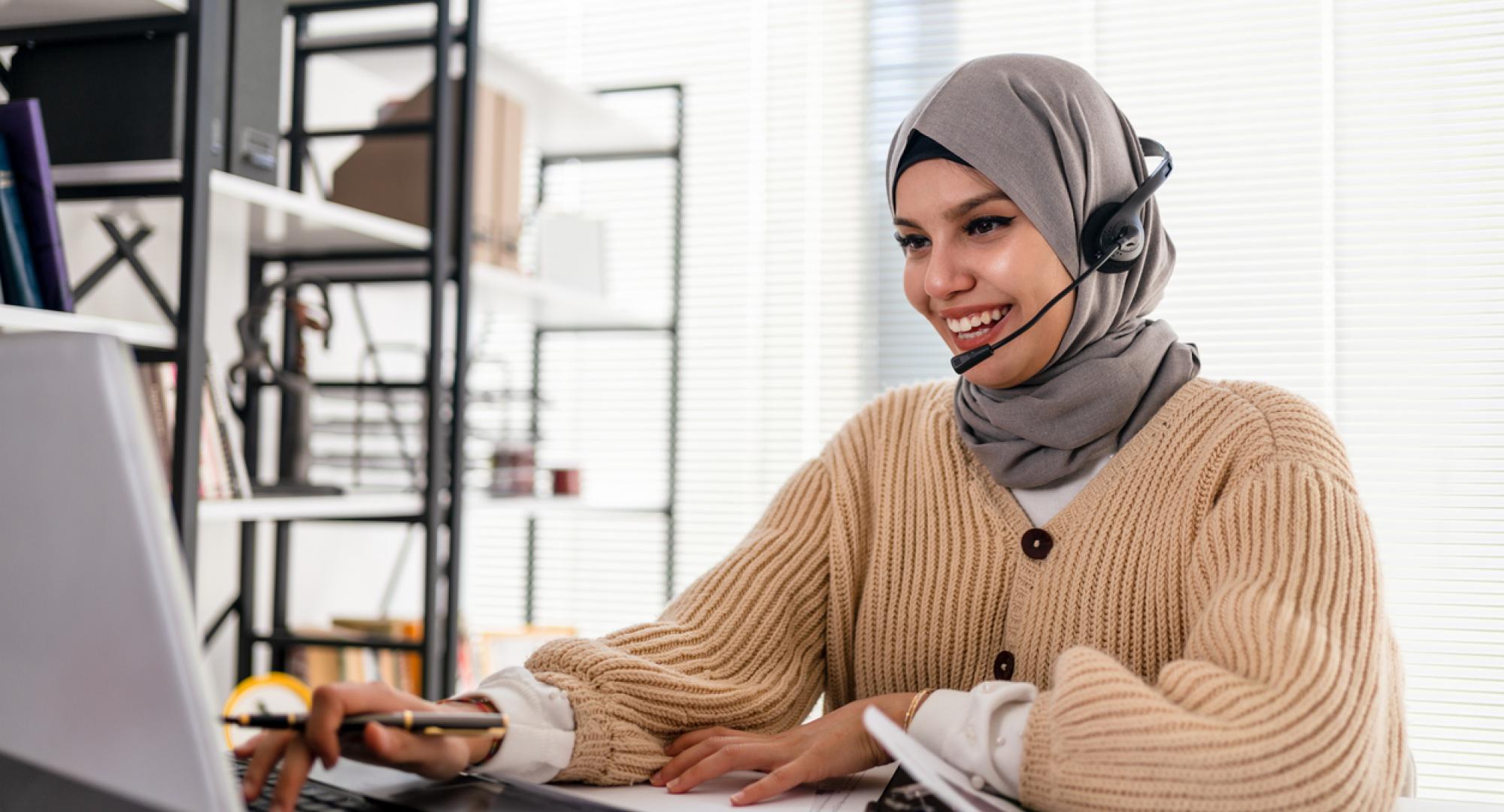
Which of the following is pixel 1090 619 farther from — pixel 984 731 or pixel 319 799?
pixel 319 799

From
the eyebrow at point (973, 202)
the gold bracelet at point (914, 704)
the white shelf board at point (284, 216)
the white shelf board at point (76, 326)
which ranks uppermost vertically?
the white shelf board at point (284, 216)

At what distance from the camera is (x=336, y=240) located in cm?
200

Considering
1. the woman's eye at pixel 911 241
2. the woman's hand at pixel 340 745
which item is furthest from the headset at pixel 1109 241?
the woman's hand at pixel 340 745

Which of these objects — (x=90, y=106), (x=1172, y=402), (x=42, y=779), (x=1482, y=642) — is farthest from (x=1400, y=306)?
(x=42, y=779)

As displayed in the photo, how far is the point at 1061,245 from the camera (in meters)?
1.09

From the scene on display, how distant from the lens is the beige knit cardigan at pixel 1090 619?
2.40 ft

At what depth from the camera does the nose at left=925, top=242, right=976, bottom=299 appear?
1104 millimetres

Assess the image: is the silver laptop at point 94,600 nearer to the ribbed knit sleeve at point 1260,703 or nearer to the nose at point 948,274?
the ribbed knit sleeve at point 1260,703

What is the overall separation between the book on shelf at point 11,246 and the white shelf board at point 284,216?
0.47 feet

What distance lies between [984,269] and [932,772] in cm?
57

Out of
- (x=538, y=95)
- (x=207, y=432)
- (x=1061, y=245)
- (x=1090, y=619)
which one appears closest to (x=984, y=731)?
(x=1090, y=619)

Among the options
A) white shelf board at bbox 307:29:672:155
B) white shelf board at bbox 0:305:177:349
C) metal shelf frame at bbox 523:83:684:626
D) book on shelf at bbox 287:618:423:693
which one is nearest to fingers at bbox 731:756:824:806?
white shelf board at bbox 0:305:177:349

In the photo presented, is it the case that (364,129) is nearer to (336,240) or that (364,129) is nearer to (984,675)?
(336,240)

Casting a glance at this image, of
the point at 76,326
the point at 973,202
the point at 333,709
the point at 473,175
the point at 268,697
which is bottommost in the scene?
the point at 268,697
